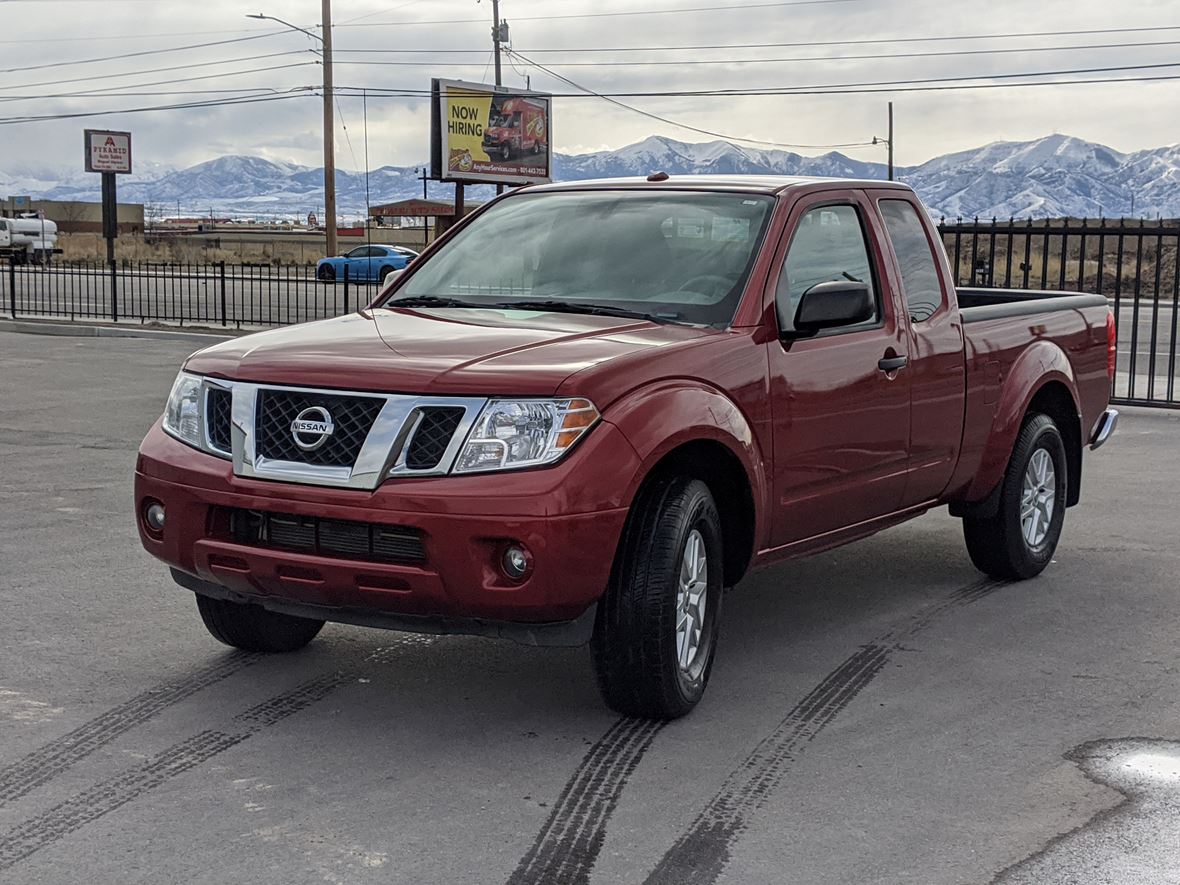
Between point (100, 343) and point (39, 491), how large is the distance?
45.0 feet

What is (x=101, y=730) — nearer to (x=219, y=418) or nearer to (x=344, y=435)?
(x=219, y=418)

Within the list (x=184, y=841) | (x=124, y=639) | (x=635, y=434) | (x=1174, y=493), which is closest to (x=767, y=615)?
(x=635, y=434)

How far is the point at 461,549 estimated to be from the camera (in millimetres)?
4703

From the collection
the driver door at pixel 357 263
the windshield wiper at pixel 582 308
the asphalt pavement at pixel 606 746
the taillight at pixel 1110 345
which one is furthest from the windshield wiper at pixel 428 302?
the driver door at pixel 357 263

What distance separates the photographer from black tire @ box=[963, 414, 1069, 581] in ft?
24.4

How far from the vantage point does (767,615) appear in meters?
6.88

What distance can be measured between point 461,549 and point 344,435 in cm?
54

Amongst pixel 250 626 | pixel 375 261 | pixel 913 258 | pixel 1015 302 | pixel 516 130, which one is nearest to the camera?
pixel 250 626

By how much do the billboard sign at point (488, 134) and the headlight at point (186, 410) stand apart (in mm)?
29003

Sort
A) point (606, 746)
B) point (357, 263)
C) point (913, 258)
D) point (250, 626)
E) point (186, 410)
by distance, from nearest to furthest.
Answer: point (606, 746), point (186, 410), point (250, 626), point (913, 258), point (357, 263)

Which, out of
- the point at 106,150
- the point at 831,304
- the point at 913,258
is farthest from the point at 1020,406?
the point at 106,150

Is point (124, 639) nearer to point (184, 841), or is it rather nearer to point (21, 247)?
point (184, 841)

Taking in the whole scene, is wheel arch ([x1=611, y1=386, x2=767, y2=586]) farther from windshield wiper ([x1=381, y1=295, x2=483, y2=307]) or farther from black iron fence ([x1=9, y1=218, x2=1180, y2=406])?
black iron fence ([x1=9, y1=218, x2=1180, y2=406])

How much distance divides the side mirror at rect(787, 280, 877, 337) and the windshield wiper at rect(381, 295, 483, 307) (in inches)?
47.4
